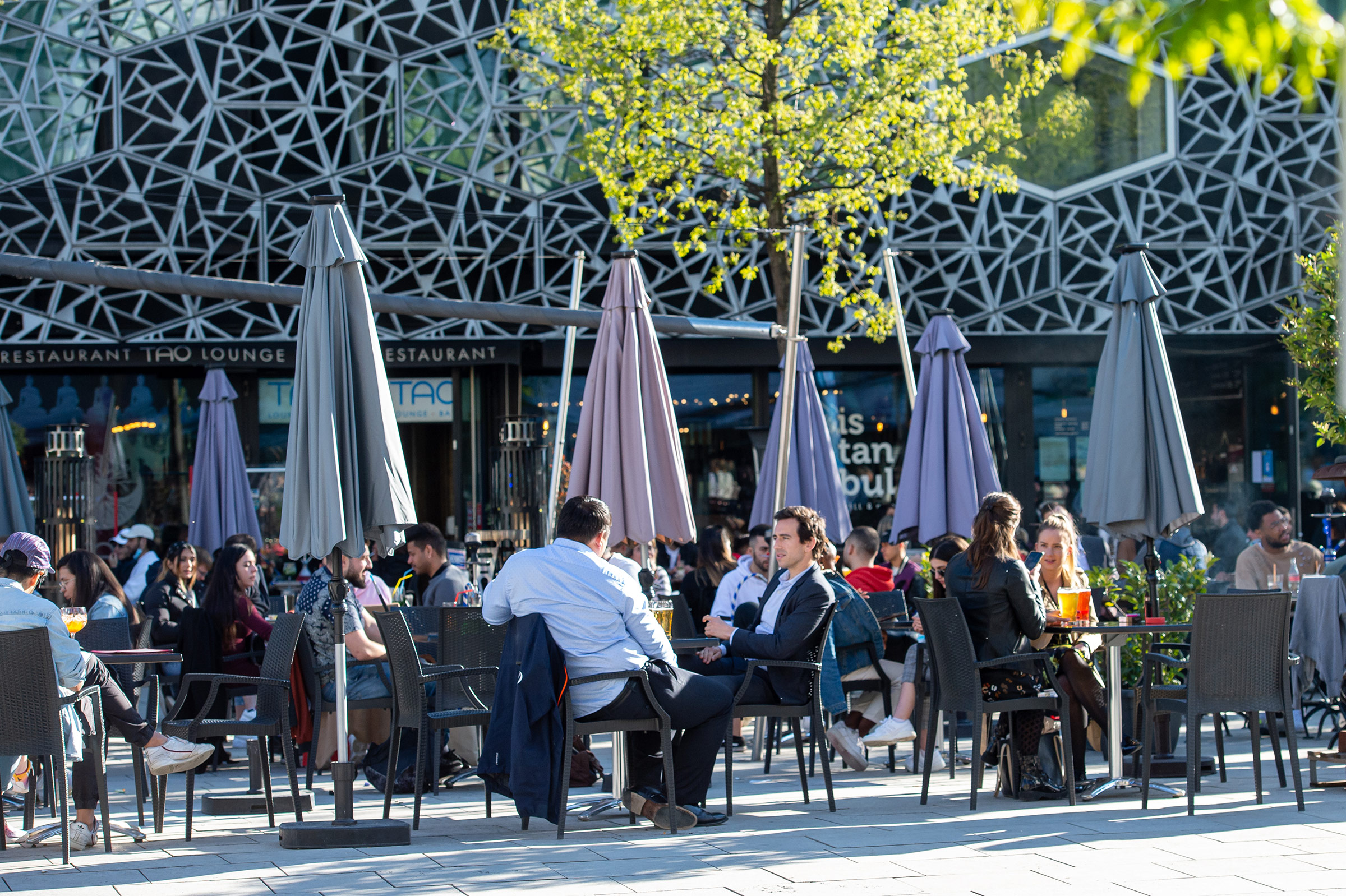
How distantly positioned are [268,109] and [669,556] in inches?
320

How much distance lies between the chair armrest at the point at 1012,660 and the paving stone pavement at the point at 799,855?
74 cm

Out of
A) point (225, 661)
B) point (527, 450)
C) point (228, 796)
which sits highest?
point (527, 450)

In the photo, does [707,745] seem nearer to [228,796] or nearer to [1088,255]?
[228,796]

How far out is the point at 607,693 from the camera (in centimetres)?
706

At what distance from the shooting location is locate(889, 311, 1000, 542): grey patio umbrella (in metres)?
11.8

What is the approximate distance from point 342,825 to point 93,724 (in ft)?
4.12

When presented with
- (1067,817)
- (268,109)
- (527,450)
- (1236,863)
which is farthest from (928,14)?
(1236,863)

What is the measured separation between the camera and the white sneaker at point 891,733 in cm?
880

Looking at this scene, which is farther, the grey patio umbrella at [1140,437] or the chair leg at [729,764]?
the grey patio umbrella at [1140,437]

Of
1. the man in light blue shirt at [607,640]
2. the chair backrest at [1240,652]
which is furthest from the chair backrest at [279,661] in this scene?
the chair backrest at [1240,652]

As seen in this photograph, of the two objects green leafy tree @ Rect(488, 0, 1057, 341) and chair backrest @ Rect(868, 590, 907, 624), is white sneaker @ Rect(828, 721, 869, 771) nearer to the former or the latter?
chair backrest @ Rect(868, 590, 907, 624)

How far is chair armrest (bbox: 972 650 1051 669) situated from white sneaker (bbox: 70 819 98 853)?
14.2 ft

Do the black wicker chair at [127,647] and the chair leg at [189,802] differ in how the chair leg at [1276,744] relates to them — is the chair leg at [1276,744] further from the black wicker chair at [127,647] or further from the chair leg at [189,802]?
the black wicker chair at [127,647]

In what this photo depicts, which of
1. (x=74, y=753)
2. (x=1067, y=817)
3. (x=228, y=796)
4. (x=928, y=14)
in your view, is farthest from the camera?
(x=928, y=14)
